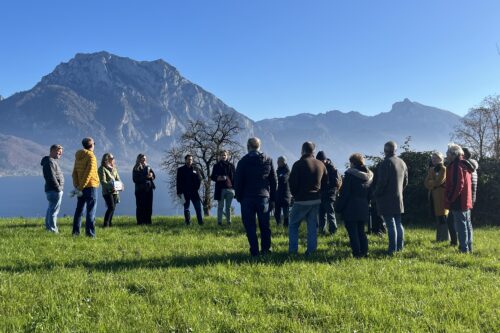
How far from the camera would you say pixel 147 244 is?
392 inches

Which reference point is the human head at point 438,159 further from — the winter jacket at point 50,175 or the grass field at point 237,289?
the winter jacket at point 50,175

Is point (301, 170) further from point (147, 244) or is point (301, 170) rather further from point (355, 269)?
point (147, 244)

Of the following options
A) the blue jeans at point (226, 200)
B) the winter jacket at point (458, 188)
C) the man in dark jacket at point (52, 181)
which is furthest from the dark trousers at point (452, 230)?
the man in dark jacket at point (52, 181)

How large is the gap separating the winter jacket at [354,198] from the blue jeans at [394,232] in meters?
0.78

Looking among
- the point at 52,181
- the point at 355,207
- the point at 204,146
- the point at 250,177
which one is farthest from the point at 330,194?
the point at 204,146

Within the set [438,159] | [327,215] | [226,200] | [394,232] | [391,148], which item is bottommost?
[394,232]

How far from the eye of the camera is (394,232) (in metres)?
9.22

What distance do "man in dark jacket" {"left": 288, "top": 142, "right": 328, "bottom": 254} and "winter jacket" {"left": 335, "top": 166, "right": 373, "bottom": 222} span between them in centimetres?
56

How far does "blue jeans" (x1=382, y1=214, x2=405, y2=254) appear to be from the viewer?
9.18 m

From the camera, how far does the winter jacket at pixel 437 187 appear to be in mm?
10805

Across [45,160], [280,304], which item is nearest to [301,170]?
[280,304]

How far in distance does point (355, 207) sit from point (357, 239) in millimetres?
716

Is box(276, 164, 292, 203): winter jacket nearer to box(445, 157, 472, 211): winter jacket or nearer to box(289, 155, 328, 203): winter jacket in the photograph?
box(289, 155, 328, 203): winter jacket

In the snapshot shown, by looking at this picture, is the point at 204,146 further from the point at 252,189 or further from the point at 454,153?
the point at 454,153
